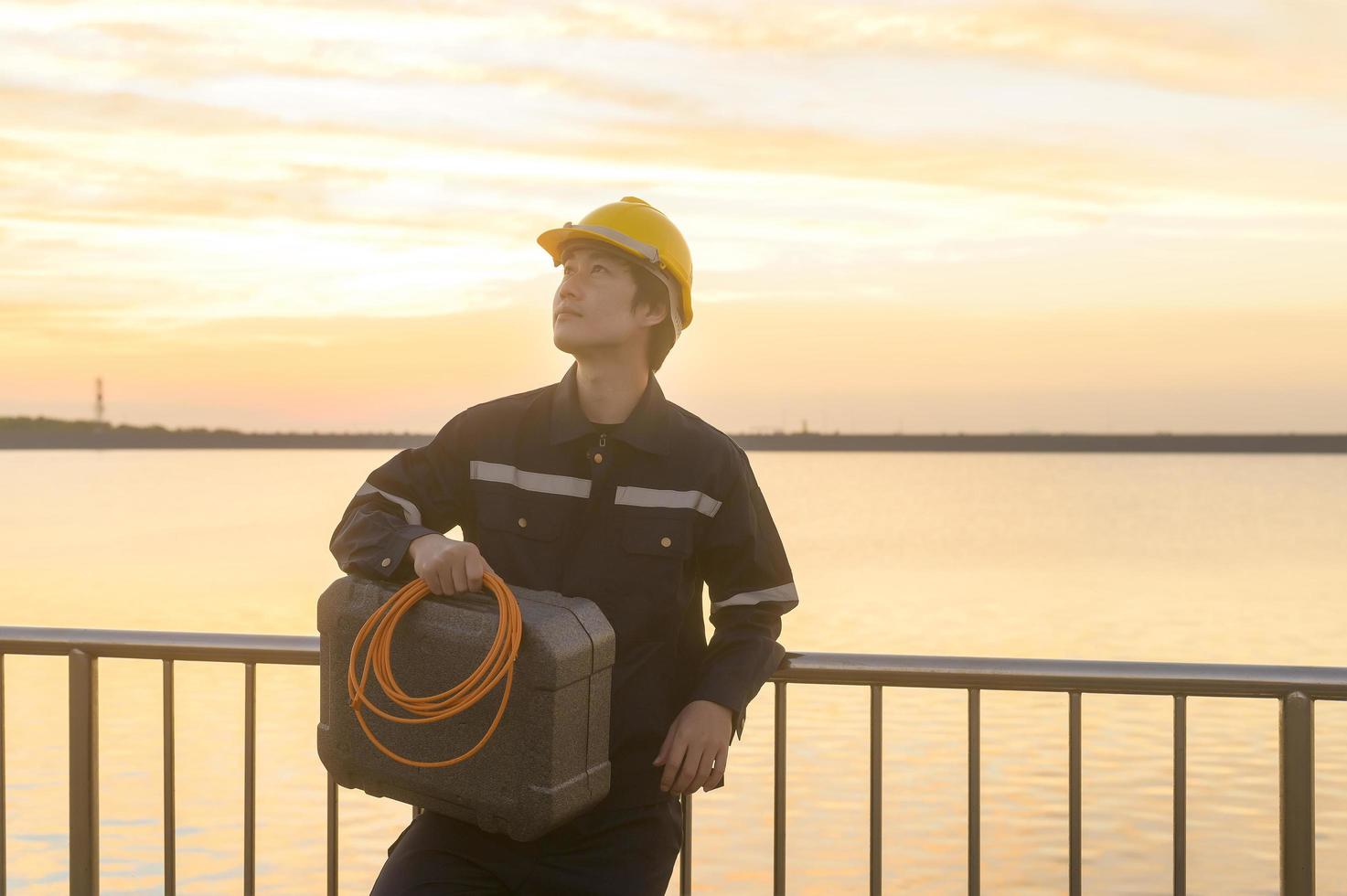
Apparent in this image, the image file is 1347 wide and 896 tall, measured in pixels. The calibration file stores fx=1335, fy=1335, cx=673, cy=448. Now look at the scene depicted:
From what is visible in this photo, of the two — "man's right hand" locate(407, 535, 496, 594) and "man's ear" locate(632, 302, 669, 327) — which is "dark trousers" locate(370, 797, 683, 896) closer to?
"man's right hand" locate(407, 535, 496, 594)

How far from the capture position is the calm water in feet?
37.3

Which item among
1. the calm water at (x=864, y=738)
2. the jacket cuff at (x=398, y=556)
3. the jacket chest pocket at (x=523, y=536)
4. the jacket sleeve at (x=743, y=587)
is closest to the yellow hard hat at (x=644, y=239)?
the jacket sleeve at (x=743, y=587)

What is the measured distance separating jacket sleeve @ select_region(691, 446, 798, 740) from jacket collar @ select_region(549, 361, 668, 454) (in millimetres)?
192

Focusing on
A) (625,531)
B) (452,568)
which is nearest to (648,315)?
(625,531)

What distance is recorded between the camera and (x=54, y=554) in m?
40.1

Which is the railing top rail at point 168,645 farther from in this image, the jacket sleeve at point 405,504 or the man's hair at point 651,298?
the man's hair at point 651,298

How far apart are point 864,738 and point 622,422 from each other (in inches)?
503

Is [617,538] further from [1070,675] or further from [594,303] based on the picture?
[1070,675]

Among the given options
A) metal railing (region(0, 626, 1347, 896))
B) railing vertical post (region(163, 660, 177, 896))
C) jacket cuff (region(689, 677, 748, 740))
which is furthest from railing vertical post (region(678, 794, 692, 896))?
railing vertical post (region(163, 660, 177, 896))

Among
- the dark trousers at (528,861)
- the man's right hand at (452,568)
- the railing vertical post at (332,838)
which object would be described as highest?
the man's right hand at (452,568)

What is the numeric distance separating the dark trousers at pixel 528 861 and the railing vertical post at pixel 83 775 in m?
1.12

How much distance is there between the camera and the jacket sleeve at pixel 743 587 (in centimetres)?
278

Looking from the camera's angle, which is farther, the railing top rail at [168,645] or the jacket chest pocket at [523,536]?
the railing top rail at [168,645]

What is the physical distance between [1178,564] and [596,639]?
4289 centimetres
